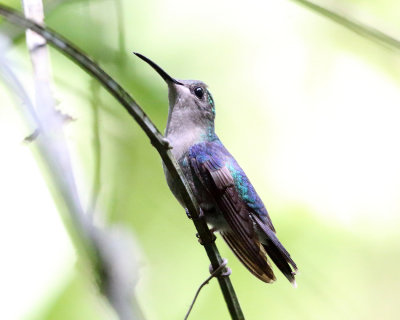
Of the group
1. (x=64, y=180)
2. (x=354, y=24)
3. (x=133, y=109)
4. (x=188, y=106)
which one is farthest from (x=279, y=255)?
(x=133, y=109)

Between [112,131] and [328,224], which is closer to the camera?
[112,131]

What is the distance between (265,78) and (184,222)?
954mm

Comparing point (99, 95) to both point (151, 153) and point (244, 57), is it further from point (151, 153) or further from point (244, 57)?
point (244, 57)

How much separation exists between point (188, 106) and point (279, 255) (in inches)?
24.6

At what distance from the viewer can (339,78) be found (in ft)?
8.91

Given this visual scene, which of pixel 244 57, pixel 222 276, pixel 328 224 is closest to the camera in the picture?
pixel 222 276

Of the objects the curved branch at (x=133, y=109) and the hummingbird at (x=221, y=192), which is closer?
the curved branch at (x=133, y=109)

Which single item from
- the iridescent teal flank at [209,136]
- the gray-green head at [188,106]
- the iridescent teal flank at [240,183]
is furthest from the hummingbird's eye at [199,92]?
the iridescent teal flank at [240,183]

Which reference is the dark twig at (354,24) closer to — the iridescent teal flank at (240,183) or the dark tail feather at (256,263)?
the iridescent teal flank at (240,183)

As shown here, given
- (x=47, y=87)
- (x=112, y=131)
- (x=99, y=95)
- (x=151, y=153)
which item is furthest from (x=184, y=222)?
(x=47, y=87)

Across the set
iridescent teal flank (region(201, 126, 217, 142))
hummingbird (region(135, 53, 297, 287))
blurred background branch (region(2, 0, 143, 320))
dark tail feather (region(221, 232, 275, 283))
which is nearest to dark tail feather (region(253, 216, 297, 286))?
hummingbird (region(135, 53, 297, 287))

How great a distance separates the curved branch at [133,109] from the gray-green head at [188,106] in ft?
2.18

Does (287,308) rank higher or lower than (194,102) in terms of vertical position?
lower

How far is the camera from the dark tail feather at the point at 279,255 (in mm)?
1607
